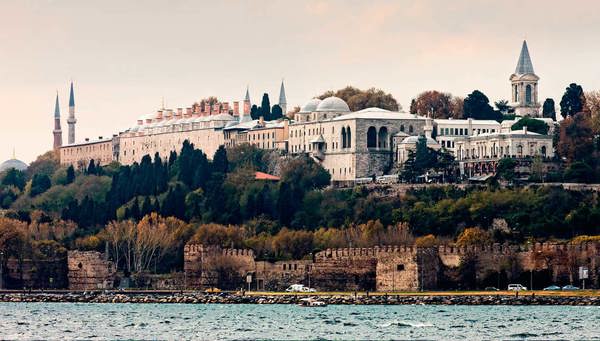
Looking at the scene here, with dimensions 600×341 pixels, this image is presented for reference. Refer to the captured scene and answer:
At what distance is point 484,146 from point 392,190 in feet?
37.1

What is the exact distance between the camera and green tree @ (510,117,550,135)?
149 metres

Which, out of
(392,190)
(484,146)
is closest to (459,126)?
(484,146)

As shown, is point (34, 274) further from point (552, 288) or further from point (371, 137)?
point (371, 137)

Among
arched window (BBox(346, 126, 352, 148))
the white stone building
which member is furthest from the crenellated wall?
arched window (BBox(346, 126, 352, 148))

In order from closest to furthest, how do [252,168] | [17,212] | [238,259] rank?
[238,259] → [17,212] → [252,168]

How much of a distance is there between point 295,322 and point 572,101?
73.4 meters

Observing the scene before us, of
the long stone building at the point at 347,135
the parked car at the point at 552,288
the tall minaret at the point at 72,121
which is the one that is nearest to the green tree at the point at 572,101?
the long stone building at the point at 347,135

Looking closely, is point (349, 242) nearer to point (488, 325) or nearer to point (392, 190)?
point (392, 190)

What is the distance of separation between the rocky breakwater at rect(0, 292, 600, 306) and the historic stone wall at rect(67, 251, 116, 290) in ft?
16.1

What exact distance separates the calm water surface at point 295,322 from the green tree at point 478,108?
6800 centimetres

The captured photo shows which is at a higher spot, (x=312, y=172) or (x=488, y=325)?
(x=312, y=172)

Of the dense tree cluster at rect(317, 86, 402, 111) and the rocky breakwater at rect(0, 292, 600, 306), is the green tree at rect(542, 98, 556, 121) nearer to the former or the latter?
the dense tree cluster at rect(317, 86, 402, 111)

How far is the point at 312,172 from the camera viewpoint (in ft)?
484

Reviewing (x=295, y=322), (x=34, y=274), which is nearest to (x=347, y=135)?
(x=34, y=274)
